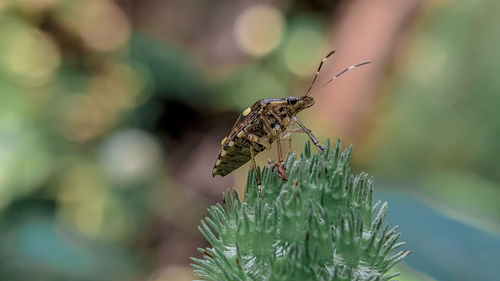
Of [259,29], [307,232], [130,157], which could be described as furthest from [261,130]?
[259,29]

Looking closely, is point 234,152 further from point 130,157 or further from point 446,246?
point 130,157

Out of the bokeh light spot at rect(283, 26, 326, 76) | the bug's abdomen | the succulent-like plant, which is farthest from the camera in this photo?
the bokeh light spot at rect(283, 26, 326, 76)

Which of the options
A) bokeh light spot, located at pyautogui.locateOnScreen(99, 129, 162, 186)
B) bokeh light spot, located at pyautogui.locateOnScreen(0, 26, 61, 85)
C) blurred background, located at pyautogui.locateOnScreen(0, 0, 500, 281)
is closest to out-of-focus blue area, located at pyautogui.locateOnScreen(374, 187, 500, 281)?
blurred background, located at pyautogui.locateOnScreen(0, 0, 500, 281)

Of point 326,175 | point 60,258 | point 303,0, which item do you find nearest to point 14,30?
point 60,258

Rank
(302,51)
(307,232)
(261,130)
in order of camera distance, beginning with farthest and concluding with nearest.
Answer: (302,51), (261,130), (307,232)

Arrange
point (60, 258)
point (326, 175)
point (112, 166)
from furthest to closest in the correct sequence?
point (112, 166) → point (60, 258) → point (326, 175)

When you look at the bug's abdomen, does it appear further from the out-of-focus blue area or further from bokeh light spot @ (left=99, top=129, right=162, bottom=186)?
bokeh light spot @ (left=99, top=129, right=162, bottom=186)

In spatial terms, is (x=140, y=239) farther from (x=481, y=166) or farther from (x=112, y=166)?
(x=481, y=166)
